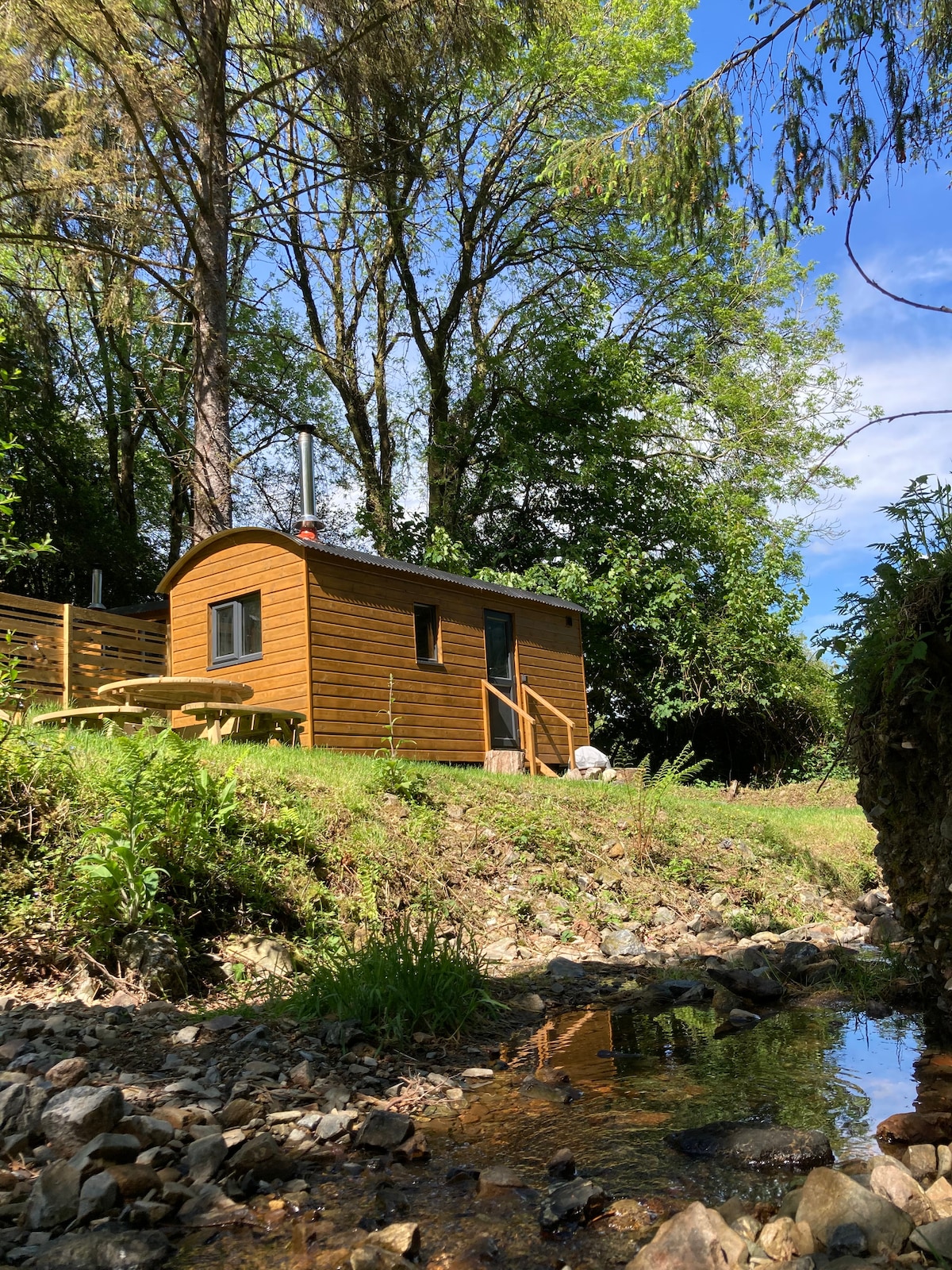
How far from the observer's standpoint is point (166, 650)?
14695 mm

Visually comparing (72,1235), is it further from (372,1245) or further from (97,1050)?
(97,1050)

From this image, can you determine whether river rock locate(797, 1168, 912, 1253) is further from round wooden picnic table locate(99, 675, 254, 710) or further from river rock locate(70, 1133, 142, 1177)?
round wooden picnic table locate(99, 675, 254, 710)

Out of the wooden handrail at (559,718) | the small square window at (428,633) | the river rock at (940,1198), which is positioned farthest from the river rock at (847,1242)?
the wooden handrail at (559,718)

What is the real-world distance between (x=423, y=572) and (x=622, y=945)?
7.39 m

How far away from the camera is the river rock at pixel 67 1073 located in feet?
11.4

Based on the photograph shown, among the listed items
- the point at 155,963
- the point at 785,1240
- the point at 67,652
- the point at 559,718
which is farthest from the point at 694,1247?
the point at 559,718

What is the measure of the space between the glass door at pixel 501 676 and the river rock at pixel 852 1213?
12.1 metres

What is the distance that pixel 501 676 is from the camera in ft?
50.0

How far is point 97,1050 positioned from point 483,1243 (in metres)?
2.09

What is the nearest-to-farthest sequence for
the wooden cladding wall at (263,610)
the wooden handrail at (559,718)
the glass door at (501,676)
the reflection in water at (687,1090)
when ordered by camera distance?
the reflection in water at (687,1090), the wooden cladding wall at (263,610), the glass door at (501,676), the wooden handrail at (559,718)

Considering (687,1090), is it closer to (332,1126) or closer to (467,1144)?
(467,1144)

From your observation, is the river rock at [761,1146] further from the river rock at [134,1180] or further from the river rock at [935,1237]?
the river rock at [134,1180]

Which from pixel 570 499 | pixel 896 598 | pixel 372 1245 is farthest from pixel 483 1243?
pixel 570 499

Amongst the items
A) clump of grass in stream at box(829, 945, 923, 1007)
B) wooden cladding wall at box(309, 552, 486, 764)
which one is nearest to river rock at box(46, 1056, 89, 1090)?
clump of grass in stream at box(829, 945, 923, 1007)
